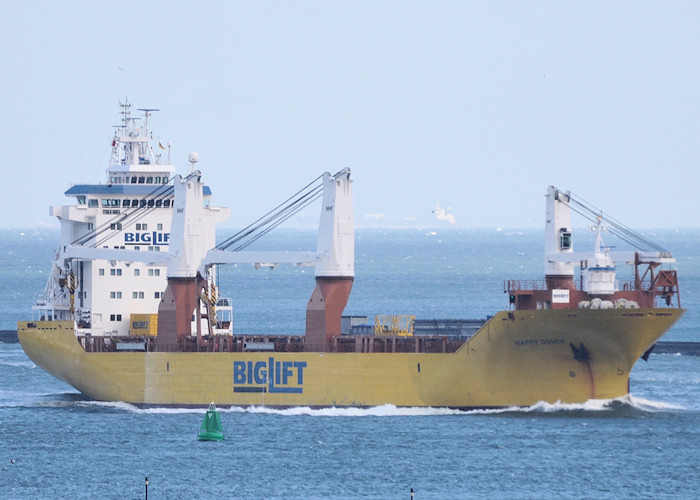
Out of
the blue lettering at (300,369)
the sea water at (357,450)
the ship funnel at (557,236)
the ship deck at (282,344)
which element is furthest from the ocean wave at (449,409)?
the ship funnel at (557,236)

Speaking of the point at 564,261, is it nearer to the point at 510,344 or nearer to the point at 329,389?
the point at 510,344

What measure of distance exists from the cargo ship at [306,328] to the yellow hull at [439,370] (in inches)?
1.7

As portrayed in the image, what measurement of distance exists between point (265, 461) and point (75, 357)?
1321cm

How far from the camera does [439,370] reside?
44.0 m

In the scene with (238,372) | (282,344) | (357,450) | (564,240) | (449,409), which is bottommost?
(357,450)

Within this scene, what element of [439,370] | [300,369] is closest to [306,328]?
[300,369]

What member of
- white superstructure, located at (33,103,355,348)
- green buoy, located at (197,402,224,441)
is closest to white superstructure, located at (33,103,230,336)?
white superstructure, located at (33,103,355,348)

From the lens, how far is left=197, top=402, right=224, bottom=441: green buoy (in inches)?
1572

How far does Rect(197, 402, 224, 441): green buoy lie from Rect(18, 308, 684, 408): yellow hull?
5.01 metres

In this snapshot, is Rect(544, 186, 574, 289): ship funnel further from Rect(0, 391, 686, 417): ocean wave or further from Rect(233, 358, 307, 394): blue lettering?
Rect(233, 358, 307, 394): blue lettering

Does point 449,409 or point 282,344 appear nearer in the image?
point 449,409

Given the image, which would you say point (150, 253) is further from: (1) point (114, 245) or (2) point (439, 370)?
(2) point (439, 370)

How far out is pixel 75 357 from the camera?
48062mm

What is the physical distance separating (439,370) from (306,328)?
4452 mm
